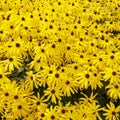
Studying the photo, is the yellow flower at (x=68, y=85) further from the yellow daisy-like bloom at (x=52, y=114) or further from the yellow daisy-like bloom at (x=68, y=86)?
the yellow daisy-like bloom at (x=52, y=114)

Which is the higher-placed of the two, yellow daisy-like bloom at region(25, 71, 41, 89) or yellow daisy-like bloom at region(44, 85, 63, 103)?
yellow daisy-like bloom at region(25, 71, 41, 89)

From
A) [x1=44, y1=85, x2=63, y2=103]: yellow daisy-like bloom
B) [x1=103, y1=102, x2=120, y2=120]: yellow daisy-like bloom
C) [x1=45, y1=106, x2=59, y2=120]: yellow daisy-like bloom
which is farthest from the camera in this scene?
[x1=44, y1=85, x2=63, y2=103]: yellow daisy-like bloom

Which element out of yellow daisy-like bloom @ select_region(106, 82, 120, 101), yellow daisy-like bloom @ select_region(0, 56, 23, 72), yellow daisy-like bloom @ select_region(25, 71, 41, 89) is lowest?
yellow daisy-like bloom @ select_region(106, 82, 120, 101)

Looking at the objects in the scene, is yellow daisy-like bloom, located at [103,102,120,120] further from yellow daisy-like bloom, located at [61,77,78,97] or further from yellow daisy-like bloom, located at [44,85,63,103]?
yellow daisy-like bloom, located at [44,85,63,103]

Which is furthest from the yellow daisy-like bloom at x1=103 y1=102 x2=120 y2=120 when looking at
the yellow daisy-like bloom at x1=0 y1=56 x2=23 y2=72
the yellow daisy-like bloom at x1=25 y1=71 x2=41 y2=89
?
the yellow daisy-like bloom at x1=0 y1=56 x2=23 y2=72

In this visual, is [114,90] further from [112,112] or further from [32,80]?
[32,80]

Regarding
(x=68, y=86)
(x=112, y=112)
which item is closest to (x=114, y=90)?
(x=112, y=112)

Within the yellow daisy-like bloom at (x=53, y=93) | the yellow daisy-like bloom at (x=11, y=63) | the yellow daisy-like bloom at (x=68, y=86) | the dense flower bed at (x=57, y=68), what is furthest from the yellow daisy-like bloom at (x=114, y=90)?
the yellow daisy-like bloom at (x=11, y=63)

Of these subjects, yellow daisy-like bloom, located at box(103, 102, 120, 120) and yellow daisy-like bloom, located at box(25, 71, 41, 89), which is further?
yellow daisy-like bloom, located at box(25, 71, 41, 89)

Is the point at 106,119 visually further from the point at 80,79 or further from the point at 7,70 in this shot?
the point at 7,70
